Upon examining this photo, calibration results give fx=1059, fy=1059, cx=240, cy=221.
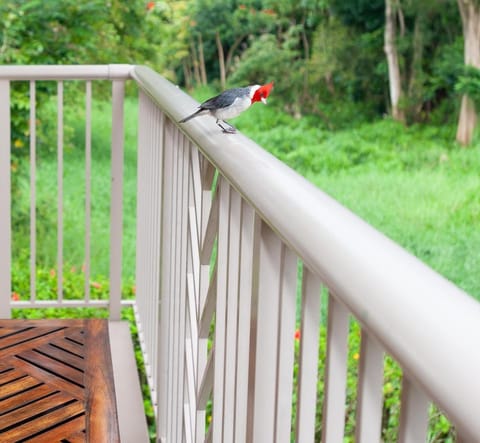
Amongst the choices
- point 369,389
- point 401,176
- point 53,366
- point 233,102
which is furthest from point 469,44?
point 369,389

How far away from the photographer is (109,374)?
2.46 m

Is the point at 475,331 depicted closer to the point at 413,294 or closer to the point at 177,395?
the point at 413,294

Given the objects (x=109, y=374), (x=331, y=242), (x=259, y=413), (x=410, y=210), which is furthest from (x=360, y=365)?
(x=410, y=210)

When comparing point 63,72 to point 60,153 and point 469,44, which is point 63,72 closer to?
point 60,153

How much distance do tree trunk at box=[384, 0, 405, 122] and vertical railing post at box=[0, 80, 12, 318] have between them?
9.73m

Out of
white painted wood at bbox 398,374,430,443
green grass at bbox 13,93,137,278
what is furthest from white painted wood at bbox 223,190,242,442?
green grass at bbox 13,93,137,278

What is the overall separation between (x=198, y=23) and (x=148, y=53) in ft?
13.3

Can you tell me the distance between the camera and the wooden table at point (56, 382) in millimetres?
2115

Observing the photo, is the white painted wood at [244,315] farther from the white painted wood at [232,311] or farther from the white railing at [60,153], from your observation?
the white railing at [60,153]

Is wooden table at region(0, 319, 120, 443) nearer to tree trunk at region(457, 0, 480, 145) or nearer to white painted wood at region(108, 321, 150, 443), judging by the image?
white painted wood at region(108, 321, 150, 443)

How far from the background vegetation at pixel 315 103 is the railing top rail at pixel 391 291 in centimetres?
657

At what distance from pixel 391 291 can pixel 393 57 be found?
12.2 metres

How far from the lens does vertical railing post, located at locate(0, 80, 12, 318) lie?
316 centimetres

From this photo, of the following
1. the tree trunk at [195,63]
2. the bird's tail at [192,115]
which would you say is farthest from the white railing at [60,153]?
the tree trunk at [195,63]
